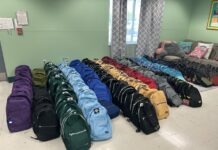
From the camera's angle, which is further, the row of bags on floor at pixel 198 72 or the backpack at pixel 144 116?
the row of bags on floor at pixel 198 72

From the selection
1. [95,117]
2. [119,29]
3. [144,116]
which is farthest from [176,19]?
[95,117]

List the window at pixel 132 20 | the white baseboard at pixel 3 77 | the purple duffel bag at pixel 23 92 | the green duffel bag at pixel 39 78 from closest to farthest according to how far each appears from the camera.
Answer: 1. the purple duffel bag at pixel 23 92
2. the green duffel bag at pixel 39 78
3. the white baseboard at pixel 3 77
4. the window at pixel 132 20

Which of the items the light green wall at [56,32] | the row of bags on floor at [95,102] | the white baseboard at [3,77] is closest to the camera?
the row of bags on floor at [95,102]

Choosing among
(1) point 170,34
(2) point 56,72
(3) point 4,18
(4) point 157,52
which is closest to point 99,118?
(2) point 56,72

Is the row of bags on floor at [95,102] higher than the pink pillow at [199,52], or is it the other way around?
the pink pillow at [199,52]

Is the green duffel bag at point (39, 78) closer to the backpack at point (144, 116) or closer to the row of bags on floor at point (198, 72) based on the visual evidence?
the backpack at point (144, 116)

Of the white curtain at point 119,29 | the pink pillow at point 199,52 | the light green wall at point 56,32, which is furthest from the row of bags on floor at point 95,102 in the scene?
the pink pillow at point 199,52

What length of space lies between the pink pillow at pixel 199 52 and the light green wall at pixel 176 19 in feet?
2.84

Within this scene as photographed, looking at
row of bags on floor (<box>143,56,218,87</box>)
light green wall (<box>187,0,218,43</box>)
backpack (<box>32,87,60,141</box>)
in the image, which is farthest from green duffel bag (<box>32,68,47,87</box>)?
light green wall (<box>187,0,218,43</box>)

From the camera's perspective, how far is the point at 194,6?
17.4 feet

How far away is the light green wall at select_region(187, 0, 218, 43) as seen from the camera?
4.94 metres

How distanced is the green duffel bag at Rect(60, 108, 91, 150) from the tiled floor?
0.16 meters

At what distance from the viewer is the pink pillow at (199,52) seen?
455 centimetres

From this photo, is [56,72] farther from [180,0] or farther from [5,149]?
[180,0]
